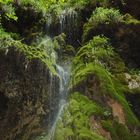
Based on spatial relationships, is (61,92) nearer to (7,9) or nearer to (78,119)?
(78,119)

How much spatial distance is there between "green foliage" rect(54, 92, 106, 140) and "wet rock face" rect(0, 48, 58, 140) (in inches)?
36.5

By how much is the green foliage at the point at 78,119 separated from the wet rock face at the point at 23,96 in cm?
93

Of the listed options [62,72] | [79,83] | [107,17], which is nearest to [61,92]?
[79,83]

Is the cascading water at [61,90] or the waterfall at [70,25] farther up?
the waterfall at [70,25]

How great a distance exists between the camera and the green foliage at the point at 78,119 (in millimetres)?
8602

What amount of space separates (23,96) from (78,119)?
2080 millimetres

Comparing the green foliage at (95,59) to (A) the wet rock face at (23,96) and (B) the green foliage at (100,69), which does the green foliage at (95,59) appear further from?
(A) the wet rock face at (23,96)

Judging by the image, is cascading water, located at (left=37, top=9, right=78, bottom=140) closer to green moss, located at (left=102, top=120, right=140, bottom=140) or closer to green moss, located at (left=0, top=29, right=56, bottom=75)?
green moss, located at (left=0, top=29, right=56, bottom=75)

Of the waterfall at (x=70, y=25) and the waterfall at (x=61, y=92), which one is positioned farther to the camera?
the waterfall at (x=70, y=25)

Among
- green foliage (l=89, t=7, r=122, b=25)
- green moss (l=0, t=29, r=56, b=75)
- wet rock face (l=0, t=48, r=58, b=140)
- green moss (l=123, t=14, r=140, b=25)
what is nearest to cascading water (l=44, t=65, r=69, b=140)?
wet rock face (l=0, t=48, r=58, b=140)

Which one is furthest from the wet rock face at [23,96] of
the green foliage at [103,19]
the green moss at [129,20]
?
the green moss at [129,20]

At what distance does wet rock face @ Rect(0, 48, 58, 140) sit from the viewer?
10.1 meters

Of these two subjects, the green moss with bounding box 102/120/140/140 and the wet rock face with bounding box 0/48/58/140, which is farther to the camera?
the wet rock face with bounding box 0/48/58/140

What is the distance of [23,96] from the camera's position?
10328 mm
